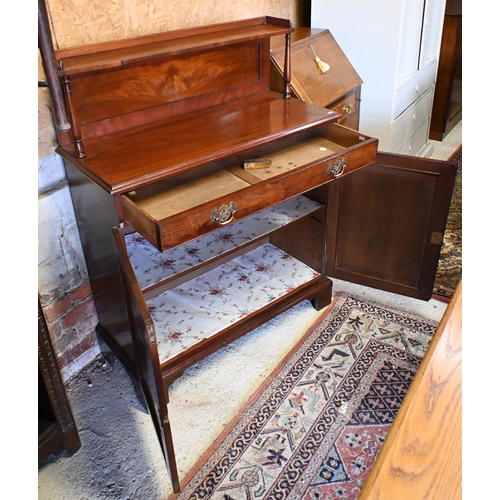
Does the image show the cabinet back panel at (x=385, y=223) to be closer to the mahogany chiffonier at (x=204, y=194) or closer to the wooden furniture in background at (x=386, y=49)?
the mahogany chiffonier at (x=204, y=194)

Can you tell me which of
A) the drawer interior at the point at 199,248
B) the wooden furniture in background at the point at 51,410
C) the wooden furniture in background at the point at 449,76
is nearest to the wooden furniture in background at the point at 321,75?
the drawer interior at the point at 199,248

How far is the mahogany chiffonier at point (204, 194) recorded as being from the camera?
1.51m

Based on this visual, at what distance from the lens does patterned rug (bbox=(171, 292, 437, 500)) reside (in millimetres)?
1599

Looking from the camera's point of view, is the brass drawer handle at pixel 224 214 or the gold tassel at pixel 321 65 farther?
the gold tassel at pixel 321 65

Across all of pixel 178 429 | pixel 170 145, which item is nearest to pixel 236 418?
pixel 178 429

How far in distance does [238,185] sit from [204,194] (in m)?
0.12

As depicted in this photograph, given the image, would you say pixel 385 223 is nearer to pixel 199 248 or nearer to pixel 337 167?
pixel 337 167

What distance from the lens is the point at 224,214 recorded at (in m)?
1.51

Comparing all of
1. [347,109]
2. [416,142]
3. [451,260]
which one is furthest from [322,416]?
[416,142]

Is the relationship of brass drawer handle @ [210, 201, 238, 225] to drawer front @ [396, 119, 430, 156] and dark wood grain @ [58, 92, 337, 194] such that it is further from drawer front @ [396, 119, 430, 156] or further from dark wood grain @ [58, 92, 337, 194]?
drawer front @ [396, 119, 430, 156]

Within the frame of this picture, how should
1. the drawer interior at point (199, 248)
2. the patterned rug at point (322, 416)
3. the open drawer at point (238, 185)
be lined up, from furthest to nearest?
the drawer interior at point (199, 248), the patterned rug at point (322, 416), the open drawer at point (238, 185)

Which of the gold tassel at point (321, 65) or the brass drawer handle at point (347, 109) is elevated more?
the gold tassel at point (321, 65)

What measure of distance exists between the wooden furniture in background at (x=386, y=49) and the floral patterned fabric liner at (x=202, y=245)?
0.92m

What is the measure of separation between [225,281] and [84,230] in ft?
2.32
